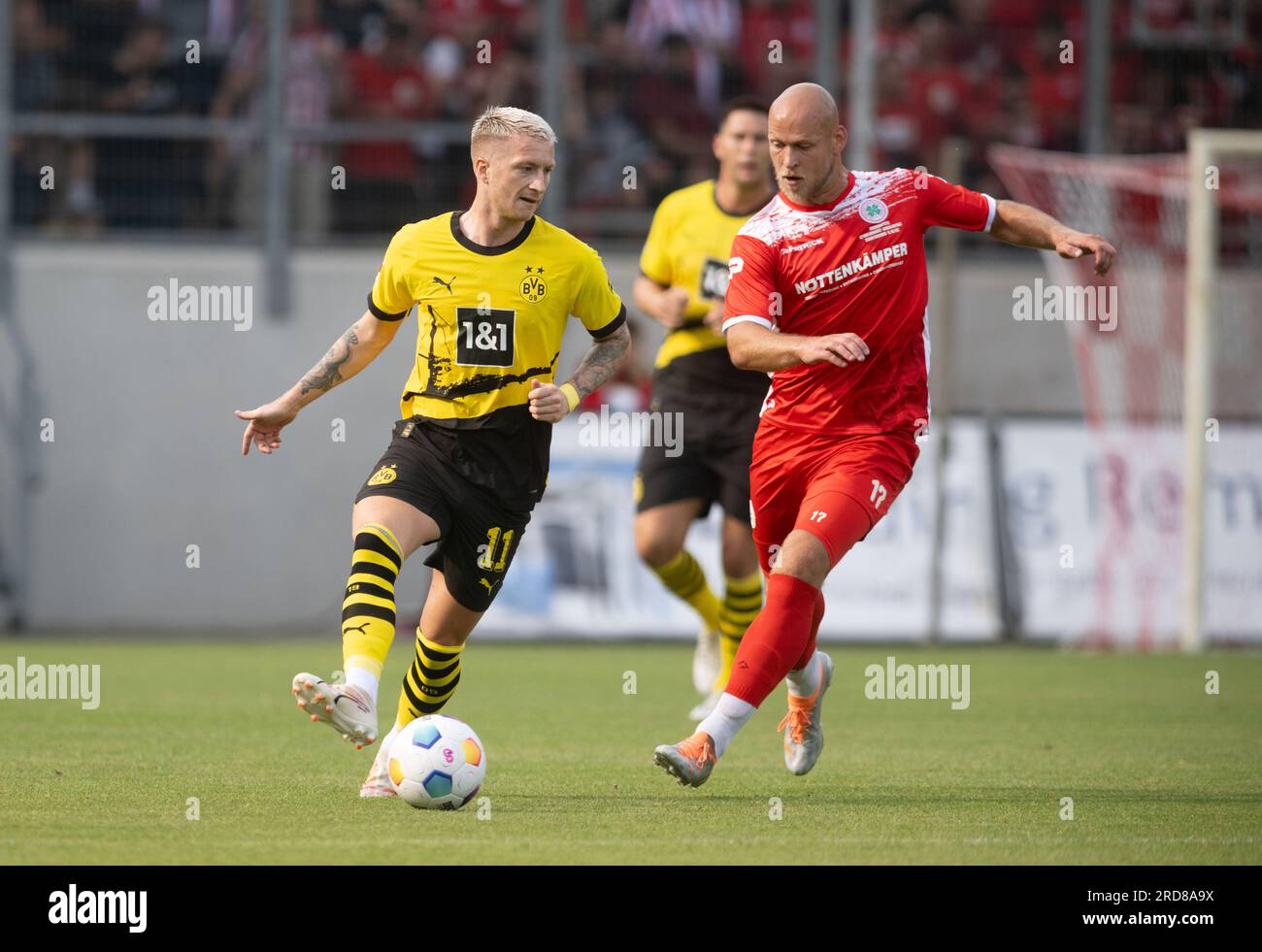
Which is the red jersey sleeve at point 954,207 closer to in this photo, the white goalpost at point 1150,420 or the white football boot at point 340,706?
the white football boot at point 340,706

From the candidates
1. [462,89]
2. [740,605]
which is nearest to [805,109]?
[740,605]

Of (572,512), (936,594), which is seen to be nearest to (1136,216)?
(936,594)

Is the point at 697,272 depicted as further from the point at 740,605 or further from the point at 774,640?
the point at 774,640

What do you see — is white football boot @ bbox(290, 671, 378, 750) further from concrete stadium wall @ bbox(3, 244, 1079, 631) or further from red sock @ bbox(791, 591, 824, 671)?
concrete stadium wall @ bbox(3, 244, 1079, 631)

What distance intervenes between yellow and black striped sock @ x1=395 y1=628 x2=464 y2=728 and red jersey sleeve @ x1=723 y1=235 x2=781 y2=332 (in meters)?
1.52

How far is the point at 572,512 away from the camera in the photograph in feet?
50.6

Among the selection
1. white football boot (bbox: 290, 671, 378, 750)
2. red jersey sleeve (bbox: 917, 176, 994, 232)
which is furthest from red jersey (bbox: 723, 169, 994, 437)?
white football boot (bbox: 290, 671, 378, 750)

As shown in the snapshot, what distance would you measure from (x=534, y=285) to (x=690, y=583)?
3409 millimetres

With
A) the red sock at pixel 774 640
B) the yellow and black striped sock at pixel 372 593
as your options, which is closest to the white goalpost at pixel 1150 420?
the red sock at pixel 774 640

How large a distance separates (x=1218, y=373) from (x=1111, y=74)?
3.35m

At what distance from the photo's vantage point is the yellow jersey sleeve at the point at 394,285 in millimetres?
6684

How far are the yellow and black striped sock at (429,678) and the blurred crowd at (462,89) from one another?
34.7 feet

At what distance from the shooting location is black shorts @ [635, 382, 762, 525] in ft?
30.7
